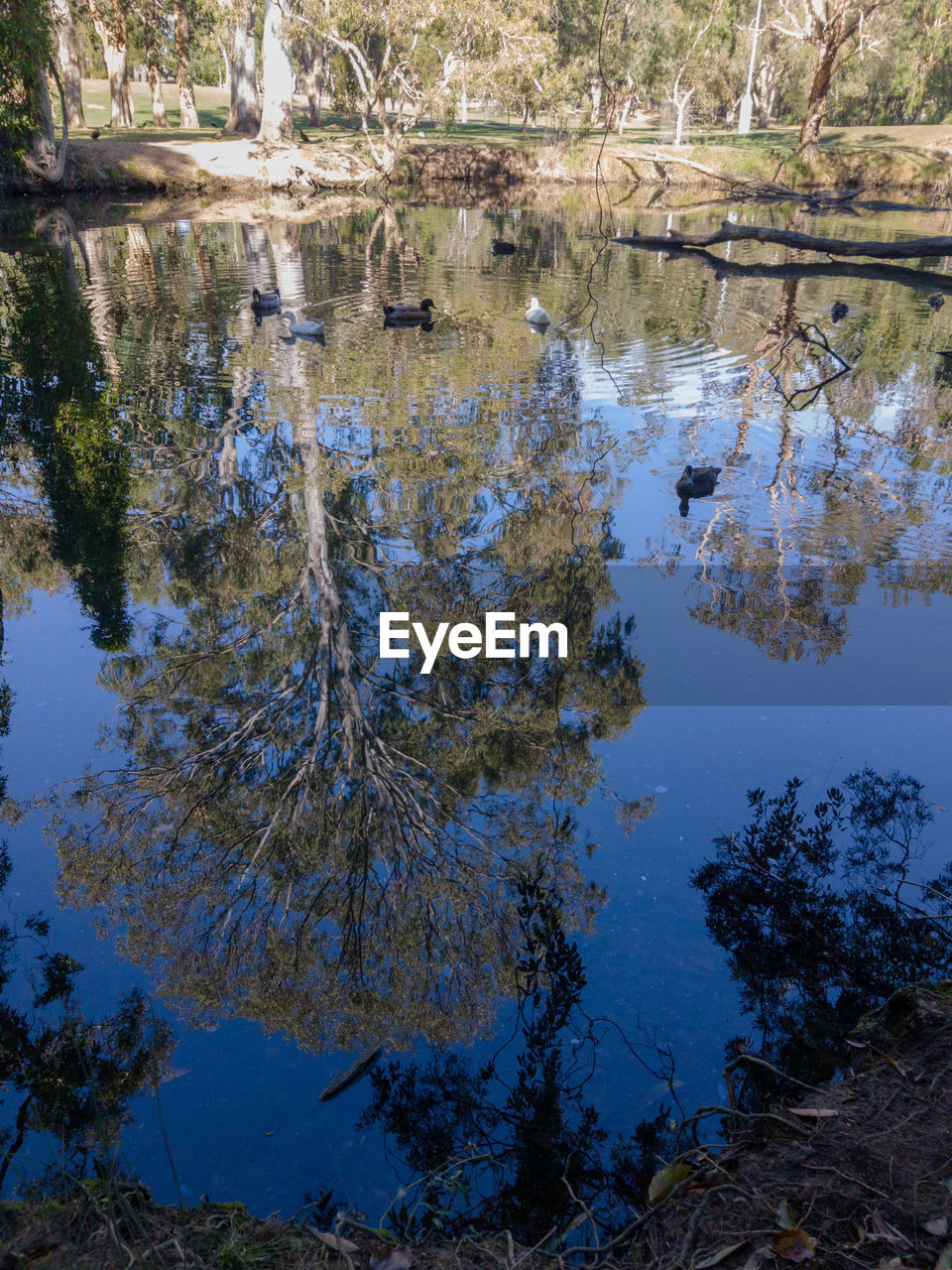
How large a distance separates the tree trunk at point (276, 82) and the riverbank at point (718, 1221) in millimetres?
37219

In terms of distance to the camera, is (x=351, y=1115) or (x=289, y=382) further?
(x=289, y=382)

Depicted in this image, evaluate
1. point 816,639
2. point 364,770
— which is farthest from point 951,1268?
point 816,639

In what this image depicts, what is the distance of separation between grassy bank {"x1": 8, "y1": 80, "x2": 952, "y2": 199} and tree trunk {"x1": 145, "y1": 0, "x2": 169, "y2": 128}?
750 mm

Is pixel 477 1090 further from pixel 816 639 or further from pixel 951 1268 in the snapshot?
pixel 816 639

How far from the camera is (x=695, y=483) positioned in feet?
25.7

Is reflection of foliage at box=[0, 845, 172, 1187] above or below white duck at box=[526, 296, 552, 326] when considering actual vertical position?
below

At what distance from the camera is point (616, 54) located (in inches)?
1396

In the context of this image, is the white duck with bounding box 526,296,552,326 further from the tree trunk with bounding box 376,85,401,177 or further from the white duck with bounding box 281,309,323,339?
the tree trunk with bounding box 376,85,401,177

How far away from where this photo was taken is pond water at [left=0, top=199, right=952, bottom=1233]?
3.26 meters

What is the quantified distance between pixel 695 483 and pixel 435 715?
12.5ft

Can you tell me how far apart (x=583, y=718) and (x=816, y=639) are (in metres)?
1.77

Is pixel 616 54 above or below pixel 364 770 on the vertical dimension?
above

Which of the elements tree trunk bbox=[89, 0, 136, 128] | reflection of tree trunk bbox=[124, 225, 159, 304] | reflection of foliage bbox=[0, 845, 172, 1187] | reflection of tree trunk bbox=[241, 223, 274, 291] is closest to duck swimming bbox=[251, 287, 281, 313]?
reflection of tree trunk bbox=[241, 223, 274, 291]

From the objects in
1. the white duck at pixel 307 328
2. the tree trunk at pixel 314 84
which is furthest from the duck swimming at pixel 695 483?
the tree trunk at pixel 314 84
